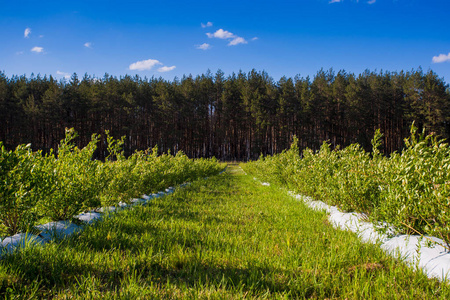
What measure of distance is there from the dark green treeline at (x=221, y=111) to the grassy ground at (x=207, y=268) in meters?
35.8

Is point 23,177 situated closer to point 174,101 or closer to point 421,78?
point 174,101

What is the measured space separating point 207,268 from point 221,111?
41.3m

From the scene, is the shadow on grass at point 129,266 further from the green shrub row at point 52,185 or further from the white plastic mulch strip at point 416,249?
the white plastic mulch strip at point 416,249

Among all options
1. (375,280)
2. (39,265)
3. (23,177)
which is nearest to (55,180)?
(23,177)

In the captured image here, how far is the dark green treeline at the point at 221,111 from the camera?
36.5 metres

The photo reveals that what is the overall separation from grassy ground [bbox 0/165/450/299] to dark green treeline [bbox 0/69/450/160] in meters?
35.8

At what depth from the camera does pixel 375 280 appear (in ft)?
6.42

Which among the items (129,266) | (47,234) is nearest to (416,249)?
(129,266)

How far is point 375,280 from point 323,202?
3.14m

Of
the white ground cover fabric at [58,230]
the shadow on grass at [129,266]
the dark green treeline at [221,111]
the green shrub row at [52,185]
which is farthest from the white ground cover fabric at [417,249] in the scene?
the dark green treeline at [221,111]

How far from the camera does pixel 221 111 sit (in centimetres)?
4269

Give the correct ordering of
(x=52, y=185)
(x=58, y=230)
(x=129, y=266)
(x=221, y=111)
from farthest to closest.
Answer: (x=221, y=111), (x=52, y=185), (x=58, y=230), (x=129, y=266)

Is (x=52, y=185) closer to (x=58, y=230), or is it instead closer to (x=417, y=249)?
(x=58, y=230)

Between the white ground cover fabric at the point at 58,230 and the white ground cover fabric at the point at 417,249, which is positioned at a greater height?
the white ground cover fabric at the point at 58,230
